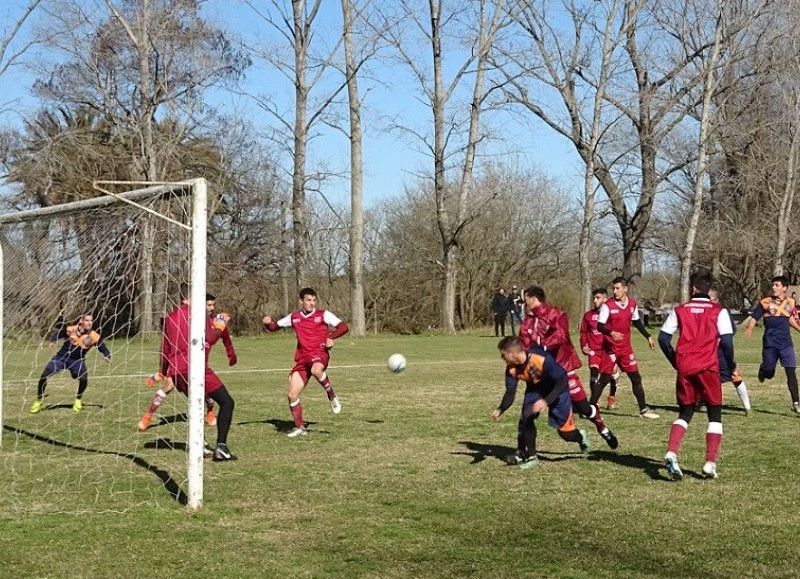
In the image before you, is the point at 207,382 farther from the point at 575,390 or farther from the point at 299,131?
the point at 299,131

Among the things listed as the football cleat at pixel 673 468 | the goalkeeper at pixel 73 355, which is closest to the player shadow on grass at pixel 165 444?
the goalkeeper at pixel 73 355

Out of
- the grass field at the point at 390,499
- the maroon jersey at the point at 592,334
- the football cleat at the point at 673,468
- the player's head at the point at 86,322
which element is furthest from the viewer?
the maroon jersey at the point at 592,334

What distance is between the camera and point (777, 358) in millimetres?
14117

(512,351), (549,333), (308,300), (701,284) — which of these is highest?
(701,284)

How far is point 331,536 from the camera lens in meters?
7.13

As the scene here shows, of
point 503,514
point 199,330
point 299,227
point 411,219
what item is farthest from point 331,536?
point 411,219

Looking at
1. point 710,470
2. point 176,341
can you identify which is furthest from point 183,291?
point 710,470

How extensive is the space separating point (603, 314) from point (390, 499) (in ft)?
19.9

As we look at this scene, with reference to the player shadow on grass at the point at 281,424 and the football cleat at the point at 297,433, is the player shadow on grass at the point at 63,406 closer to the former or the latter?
the player shadow on grass at the point at 281,424

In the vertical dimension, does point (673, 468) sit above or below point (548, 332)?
below

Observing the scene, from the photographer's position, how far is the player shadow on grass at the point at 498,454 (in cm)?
1024

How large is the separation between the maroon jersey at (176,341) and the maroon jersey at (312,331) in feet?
5.67

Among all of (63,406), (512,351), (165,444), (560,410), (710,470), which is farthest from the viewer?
(63,406)

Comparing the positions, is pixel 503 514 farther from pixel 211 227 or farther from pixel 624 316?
pixel 211 227
